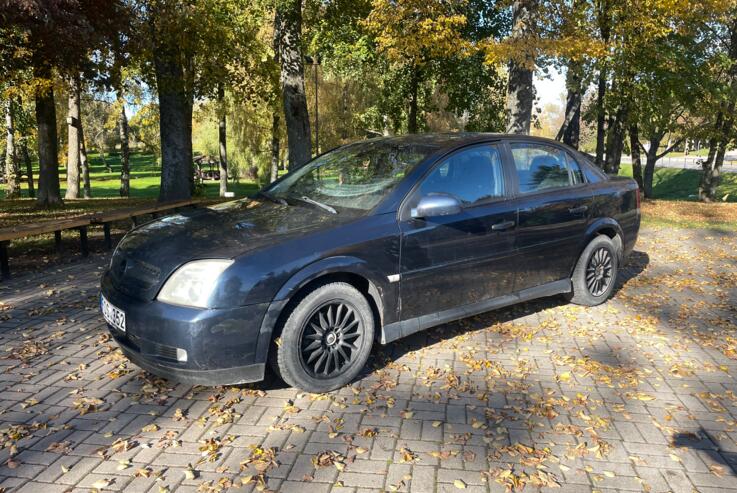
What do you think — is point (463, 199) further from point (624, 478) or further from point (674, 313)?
point (674, 313)

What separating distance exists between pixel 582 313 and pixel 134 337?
4.48 meters

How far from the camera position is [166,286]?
3.50 meters

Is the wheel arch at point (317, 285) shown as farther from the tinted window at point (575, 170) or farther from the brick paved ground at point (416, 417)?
the tinted window at point (575, 170)

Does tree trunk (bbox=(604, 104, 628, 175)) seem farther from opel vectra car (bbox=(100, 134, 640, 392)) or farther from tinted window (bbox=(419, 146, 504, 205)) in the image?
tinted window (bbox=(419, 146, 504, 205))

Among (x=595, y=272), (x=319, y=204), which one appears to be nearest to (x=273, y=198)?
(x=319, y=204)

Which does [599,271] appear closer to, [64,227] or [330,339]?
[330,339]

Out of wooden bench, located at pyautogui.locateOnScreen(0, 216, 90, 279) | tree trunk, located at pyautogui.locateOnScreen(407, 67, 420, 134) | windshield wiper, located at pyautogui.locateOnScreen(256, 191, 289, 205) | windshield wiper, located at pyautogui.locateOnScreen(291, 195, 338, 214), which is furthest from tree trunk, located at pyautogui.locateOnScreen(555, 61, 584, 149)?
windshield wiper, located at pyautogui.locateOnScreen(291, 195, 338, 214)

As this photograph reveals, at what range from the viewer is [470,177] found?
471 cm

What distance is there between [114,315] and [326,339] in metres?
1.46

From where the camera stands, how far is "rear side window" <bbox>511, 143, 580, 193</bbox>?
5105 millimetres

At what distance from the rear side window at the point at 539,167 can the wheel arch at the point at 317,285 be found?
186cm

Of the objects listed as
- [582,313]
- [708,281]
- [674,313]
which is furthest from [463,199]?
[708,281]

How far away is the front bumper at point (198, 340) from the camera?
11.1 ft

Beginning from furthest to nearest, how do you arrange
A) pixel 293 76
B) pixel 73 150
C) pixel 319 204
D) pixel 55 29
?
pixel 73 150
pixel 293 76
pixel 55 29
pixel 319 204
